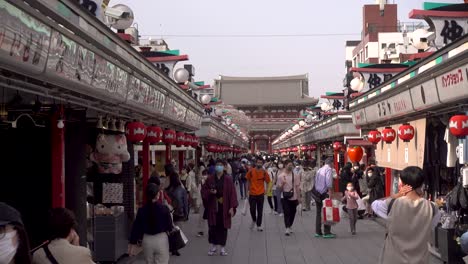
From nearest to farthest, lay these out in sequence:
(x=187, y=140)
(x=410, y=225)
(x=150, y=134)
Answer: (x=410, y=225)
(x=150, y=134)
(x=187, y=140)

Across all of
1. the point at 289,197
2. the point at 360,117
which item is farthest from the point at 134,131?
the point at 360,117

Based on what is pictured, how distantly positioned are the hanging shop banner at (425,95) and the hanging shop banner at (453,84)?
0.94ft

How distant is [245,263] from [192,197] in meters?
7.29

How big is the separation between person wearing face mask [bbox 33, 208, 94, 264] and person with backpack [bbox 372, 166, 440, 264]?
9.51ft

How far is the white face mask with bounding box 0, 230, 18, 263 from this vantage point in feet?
11.2

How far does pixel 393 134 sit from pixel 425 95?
361cm

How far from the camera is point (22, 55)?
4.57 metres

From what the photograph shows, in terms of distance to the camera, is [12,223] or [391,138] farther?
[391,138]

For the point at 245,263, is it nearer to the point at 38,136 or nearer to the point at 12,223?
the point at 38,136

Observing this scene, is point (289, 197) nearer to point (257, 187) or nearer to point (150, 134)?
point (257, 187)

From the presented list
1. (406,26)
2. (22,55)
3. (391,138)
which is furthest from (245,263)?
(406,26)

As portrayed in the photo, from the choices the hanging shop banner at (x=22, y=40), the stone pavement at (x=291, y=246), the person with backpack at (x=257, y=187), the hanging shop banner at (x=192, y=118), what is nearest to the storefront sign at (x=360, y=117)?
the stone pavement at (x=291, y=246)

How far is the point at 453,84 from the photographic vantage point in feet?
26.7

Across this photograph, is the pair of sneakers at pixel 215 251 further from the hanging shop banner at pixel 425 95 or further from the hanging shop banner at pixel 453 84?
the hanging shop banner at pixel 453 84
